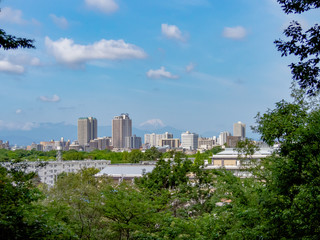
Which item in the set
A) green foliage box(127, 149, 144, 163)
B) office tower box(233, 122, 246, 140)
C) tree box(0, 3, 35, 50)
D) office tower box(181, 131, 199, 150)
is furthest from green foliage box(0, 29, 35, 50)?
office tower box(181, 131, 199, 150)

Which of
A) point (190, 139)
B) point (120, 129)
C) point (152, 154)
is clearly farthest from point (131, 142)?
point (152, 154)

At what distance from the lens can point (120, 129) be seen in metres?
178

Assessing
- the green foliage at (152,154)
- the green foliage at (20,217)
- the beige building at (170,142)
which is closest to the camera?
the green foliage at (20,217)

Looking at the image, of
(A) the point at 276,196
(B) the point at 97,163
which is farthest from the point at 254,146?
(B) the point at 97,163

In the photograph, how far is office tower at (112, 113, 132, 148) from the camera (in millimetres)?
178375

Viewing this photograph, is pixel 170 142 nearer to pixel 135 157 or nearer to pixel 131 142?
pixel 131 142

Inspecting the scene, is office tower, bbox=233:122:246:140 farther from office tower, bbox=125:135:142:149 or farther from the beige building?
office tower, bbox=125:135:142:149

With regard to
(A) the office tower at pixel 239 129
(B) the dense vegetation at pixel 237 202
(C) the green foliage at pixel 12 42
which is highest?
(A) the office tower at pixel 239 129

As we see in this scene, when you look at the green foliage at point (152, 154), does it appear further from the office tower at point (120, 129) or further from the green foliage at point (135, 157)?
the office tower at point (120, 129)

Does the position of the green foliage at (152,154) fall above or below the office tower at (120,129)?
below

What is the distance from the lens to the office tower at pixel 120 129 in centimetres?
17838

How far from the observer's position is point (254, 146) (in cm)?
1298

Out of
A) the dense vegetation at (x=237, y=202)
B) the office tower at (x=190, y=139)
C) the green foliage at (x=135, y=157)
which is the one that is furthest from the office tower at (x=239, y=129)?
the dense vegetation at (x=237, y=202)

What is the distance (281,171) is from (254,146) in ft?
24.8
